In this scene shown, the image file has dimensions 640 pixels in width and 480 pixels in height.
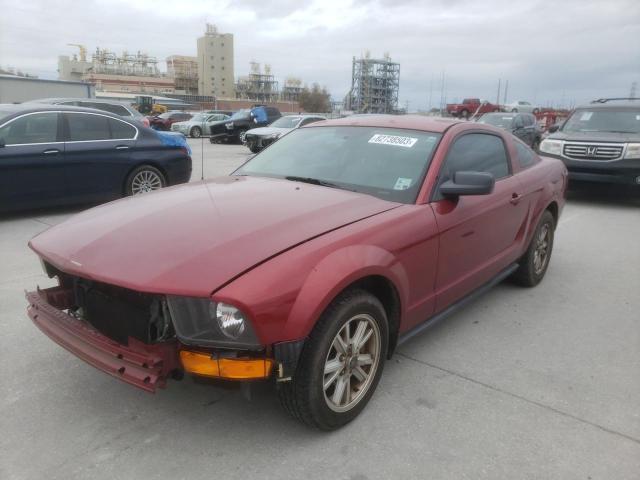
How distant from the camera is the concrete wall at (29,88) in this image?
2473 cm

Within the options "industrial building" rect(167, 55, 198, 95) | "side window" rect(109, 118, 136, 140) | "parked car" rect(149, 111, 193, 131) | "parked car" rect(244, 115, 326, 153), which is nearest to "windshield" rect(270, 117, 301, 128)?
"parked car" rect(244, 115, 326, 153)

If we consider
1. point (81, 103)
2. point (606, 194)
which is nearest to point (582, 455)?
point (606, 194)

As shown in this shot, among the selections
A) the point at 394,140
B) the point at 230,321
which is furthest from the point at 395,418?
the point at 394,140

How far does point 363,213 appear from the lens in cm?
282

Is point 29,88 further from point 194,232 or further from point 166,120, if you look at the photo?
point 194,232

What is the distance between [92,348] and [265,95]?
134938 mm

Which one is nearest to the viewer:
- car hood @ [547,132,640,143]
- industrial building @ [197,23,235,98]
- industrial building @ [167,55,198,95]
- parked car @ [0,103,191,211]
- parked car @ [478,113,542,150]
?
parked car @ [0,103,191,211]

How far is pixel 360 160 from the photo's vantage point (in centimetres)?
346

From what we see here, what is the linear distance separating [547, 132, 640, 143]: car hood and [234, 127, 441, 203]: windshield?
694cm

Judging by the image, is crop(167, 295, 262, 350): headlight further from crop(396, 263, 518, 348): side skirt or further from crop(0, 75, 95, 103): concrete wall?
crop(0, 75, 95, 103): concrete wall

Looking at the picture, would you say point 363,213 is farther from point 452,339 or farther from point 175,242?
point 452,339

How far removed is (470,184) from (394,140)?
68cm

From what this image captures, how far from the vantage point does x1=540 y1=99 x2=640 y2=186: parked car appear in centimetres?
872

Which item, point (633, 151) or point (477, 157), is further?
point (633, 151)
